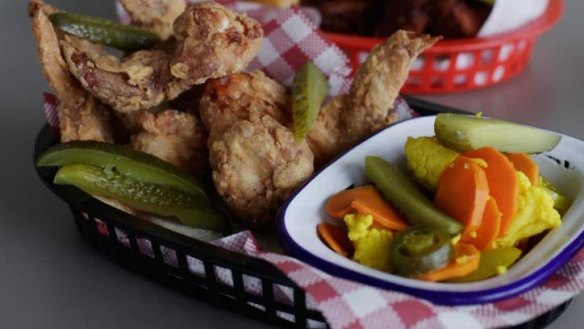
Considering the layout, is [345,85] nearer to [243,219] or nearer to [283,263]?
[243,219]

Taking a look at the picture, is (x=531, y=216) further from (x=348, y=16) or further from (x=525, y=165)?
(x=348, y=16)

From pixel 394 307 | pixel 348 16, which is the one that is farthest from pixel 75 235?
pixel 348 16

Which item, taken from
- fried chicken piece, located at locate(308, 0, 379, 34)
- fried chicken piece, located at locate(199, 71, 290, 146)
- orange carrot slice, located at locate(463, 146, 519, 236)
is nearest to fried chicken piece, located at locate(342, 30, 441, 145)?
fried chicken piece, located at locate(199, 71, 290, 146)

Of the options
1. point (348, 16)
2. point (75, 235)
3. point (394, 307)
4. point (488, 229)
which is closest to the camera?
point (394, 307)

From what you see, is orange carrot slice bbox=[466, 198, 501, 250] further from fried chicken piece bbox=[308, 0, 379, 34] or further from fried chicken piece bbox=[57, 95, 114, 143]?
Result: fried chicken piece bbox=[308, 0, 379, 34]

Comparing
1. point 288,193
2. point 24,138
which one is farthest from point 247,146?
point 24,138

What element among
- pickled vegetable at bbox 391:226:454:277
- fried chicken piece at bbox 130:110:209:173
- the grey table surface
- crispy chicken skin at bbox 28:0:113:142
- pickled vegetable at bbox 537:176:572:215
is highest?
crispy chicken skin at bbox 28:0:113:142

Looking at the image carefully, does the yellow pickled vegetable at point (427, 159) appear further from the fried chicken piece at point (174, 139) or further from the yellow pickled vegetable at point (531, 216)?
the fried chicken piece at point (174, 139)
